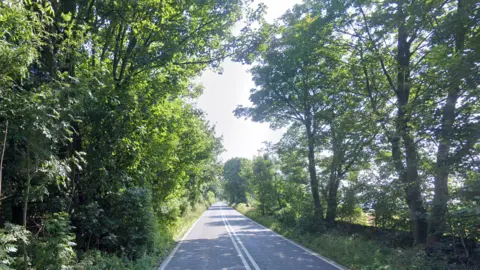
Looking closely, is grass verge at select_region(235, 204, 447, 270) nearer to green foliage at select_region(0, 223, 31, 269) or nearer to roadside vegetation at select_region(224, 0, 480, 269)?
roadside vegetation at select_region(224, 0, 480, 269)

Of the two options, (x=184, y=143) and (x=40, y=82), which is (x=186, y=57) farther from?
(x=184, y=143)

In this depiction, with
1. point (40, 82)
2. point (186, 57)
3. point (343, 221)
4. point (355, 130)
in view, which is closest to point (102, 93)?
point (40, 82)

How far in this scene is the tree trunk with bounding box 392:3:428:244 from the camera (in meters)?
9.77

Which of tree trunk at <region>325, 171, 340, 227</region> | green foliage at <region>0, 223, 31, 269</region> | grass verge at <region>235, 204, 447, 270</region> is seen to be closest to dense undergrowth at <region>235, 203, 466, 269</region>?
grass verge at <region>235, 204, 447, 270</region>

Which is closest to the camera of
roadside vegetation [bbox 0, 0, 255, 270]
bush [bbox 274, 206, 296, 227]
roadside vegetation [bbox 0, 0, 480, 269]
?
roadside vegetation [bbox 0, 0, 255, 270]

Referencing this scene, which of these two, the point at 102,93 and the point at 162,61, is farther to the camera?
the point at 162,61

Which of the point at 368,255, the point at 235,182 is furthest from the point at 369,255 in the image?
the point at 235,182

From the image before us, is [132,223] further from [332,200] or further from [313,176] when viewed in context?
[313,176]

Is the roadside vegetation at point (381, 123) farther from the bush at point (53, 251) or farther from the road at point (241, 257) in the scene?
the bush at point (53, 251)

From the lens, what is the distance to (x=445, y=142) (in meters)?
7.81

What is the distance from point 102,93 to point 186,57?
194 inches

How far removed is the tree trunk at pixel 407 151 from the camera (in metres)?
9.77

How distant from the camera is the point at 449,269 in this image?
25.7ft

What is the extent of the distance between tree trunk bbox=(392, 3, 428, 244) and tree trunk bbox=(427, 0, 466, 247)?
0.78 m
